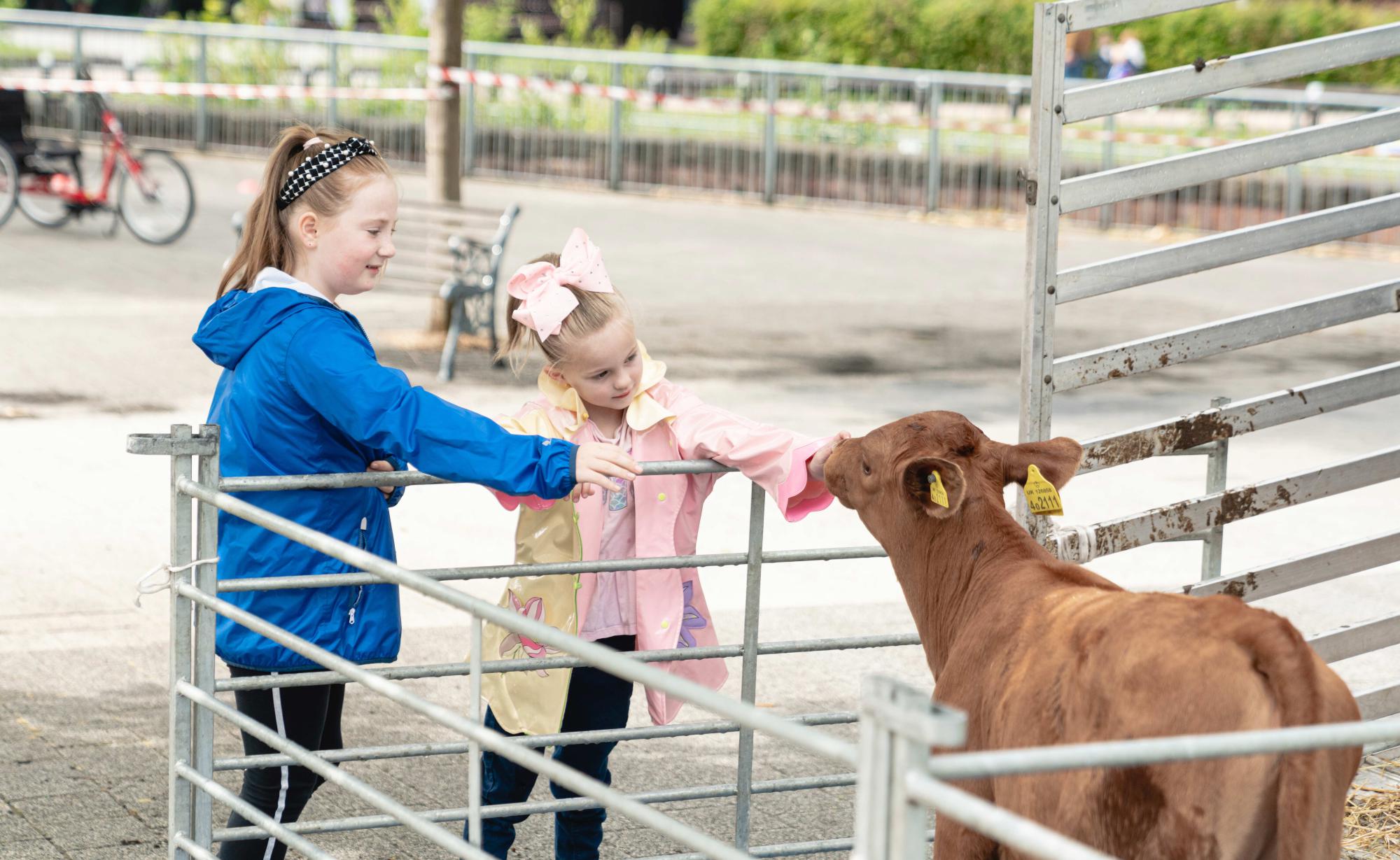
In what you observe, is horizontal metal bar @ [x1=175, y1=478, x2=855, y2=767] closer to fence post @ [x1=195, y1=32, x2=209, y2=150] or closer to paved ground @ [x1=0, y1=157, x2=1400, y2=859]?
paved ground @ [x1=0, y1=157, x2=1400, y2=859]

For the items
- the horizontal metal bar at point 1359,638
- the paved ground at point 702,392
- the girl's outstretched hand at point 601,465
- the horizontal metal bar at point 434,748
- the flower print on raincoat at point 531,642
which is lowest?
the paved ground at point 702,392

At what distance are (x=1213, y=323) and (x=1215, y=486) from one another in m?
0.49

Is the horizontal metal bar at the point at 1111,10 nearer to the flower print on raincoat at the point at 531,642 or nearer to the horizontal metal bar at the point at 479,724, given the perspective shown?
the flower print on raincoat at the point at 531,642

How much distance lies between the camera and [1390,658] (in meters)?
6.70

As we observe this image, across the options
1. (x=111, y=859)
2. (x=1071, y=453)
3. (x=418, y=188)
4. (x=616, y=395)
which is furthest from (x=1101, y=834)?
(x=418, y=188)

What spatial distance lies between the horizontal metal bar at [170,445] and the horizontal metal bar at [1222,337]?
219cm

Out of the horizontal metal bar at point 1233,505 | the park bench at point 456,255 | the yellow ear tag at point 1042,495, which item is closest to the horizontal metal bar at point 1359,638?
the horizontal metal bar at point 1233,505

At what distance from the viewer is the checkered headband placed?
3.98m

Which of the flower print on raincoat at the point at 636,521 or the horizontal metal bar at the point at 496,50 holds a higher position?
the horizontal metal bar at the point at 496,50

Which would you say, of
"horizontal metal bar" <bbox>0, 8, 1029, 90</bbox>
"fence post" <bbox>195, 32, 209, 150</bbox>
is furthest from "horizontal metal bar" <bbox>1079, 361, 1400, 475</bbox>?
"fence post" <bbox>195, 32, 209, 150</bbox>

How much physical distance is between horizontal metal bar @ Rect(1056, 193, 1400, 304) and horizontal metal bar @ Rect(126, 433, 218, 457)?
217cm

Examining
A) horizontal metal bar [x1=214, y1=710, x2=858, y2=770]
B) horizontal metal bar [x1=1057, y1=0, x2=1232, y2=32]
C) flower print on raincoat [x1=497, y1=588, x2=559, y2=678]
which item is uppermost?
horizontal metal bar [x1=1057, y1=0, x2=1232, y2=32]

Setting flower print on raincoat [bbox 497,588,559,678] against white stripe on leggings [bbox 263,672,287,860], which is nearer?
white stripe on leggings [bbox 263,672,287,860]

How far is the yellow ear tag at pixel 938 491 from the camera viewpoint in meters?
3.52
